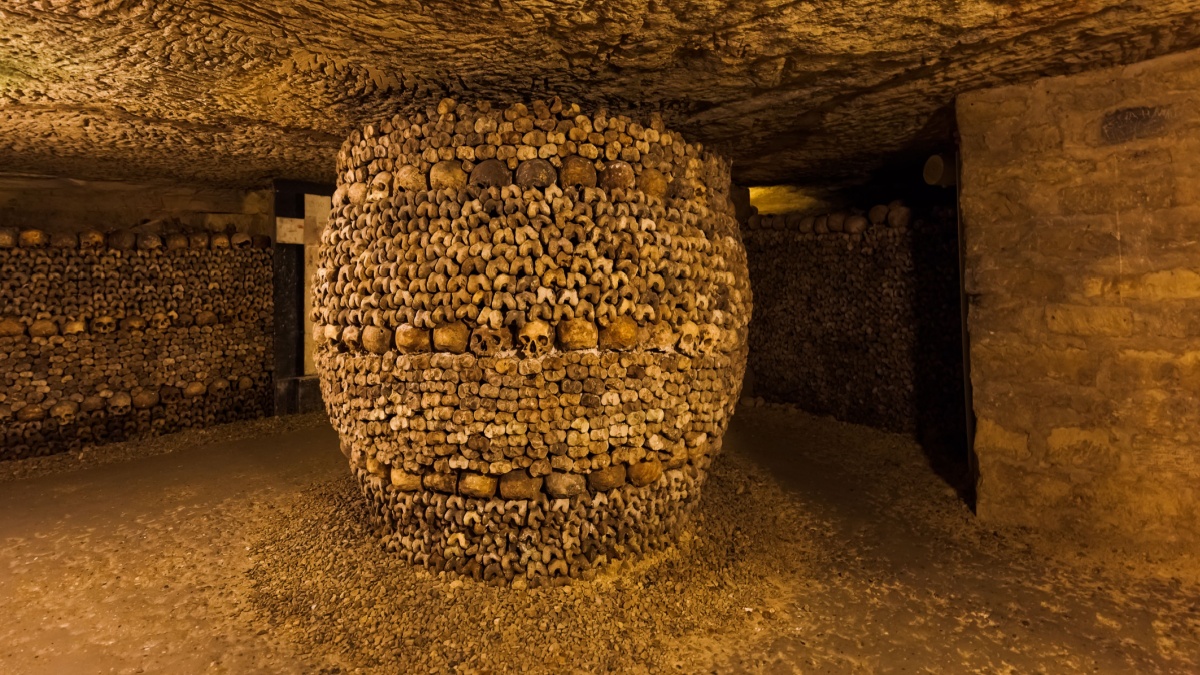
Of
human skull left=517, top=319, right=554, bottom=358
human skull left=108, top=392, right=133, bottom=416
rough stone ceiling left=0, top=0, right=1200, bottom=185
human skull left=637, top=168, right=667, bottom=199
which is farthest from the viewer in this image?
human skull left=108, top=392, right=133, bottom=416

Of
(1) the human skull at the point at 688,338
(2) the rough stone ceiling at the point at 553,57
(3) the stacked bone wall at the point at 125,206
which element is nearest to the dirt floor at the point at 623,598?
(1) the human skull at the point at 688,338

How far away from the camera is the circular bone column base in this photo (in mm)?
2705

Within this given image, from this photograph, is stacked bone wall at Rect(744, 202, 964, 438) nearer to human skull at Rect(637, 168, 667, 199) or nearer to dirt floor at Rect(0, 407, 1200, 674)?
dirt floor at Rect(0, 407, 1200, 674)

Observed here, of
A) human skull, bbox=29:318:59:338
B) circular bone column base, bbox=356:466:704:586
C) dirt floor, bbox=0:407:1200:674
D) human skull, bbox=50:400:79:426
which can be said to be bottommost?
dirt floor, bbox=0:407:1200:674

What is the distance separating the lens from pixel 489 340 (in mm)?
2609

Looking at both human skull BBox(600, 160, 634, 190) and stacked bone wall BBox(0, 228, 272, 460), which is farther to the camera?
stacked bone wall BBox(0, 228, 272, 460)

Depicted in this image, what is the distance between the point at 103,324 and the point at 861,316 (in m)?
6.62

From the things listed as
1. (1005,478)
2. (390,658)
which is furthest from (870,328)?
(390,658)

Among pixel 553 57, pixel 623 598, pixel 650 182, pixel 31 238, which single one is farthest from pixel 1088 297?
pixel 31 238

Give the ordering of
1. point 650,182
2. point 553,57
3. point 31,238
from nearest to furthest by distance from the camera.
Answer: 1. point 553,57
2. point 650,182
3. point 31,238

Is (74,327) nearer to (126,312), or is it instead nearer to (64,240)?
(126,312)

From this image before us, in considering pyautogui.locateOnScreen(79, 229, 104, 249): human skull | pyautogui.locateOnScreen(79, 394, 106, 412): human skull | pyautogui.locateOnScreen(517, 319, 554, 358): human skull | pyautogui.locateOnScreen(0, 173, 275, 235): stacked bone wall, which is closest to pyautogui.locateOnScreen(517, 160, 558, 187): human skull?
pyautogui.locateOnScreen(517, 319, 554, 358): human skull

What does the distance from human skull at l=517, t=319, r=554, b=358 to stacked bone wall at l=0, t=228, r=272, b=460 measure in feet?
15.4

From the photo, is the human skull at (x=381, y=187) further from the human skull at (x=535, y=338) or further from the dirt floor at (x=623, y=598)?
the dirt floor at (x=623, y=598)
